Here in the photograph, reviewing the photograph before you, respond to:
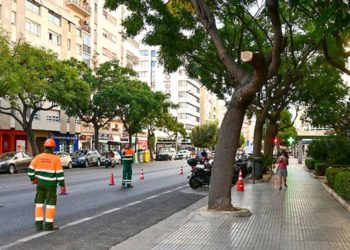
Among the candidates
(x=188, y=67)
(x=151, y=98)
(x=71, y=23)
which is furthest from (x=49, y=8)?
(x=188, y=67)

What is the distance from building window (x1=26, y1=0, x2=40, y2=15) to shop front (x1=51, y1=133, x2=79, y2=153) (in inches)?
494

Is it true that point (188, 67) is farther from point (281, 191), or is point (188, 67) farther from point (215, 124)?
point (215, 124)

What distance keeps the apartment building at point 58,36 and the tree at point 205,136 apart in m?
41.1

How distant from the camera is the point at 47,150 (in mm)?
10141

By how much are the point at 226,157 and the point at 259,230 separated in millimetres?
2922

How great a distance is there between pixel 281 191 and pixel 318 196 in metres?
2.10

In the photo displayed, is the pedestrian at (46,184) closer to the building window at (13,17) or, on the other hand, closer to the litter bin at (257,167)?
the litter bin at (257,167)

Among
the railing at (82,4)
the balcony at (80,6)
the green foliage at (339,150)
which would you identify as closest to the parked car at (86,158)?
the balcony at (80,6)

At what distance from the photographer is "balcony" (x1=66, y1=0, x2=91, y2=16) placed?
198 feet

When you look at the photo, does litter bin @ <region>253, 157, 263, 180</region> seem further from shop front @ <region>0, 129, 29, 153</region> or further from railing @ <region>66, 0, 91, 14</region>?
railing @ <region>66, 0, 91, 14</region>

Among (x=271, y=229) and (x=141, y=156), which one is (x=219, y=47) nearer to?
(x=271, y=229)

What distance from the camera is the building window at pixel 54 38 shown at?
177ft

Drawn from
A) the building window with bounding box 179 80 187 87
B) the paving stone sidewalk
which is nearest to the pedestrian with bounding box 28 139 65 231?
the paving stone sidewalk

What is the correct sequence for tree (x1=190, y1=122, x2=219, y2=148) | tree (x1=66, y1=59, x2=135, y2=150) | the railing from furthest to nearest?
tree (x1=190, y1=122, x2=219, y2=148), the railing, tree (x1=66, y1=59, x2=135, y2=150)
